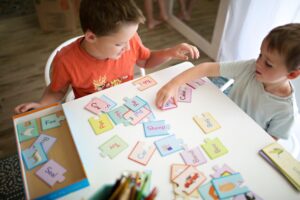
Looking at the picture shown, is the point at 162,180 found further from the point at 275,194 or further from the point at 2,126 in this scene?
the point at 2,126

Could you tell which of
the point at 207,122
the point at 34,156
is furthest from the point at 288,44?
the point at 34,156

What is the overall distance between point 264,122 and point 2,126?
1679 millimetres

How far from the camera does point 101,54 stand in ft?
3.66

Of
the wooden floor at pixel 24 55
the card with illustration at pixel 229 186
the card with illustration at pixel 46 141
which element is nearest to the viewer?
the card with illustration at pixel 229 186

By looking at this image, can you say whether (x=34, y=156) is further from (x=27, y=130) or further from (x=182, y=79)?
(x=182, y=79)

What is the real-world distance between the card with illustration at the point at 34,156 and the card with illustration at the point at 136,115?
30 cm

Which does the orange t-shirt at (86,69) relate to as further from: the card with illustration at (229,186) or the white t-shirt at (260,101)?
the card with illustration at (229,186)

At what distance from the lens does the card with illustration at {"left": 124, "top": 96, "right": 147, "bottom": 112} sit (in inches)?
39.1

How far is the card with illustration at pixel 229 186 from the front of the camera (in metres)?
0.77

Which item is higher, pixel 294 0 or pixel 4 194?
pixel 294 0

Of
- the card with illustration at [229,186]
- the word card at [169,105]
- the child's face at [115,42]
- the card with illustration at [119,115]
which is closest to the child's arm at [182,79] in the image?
the word card at [169,105]

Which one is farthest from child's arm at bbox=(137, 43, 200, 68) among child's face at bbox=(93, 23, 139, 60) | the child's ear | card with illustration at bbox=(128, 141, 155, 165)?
card with illustration at bbox=(128, 141, 155, 165)

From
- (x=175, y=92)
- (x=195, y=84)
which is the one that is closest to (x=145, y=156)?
(x=175, y=92)

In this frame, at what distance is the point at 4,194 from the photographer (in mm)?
1498
